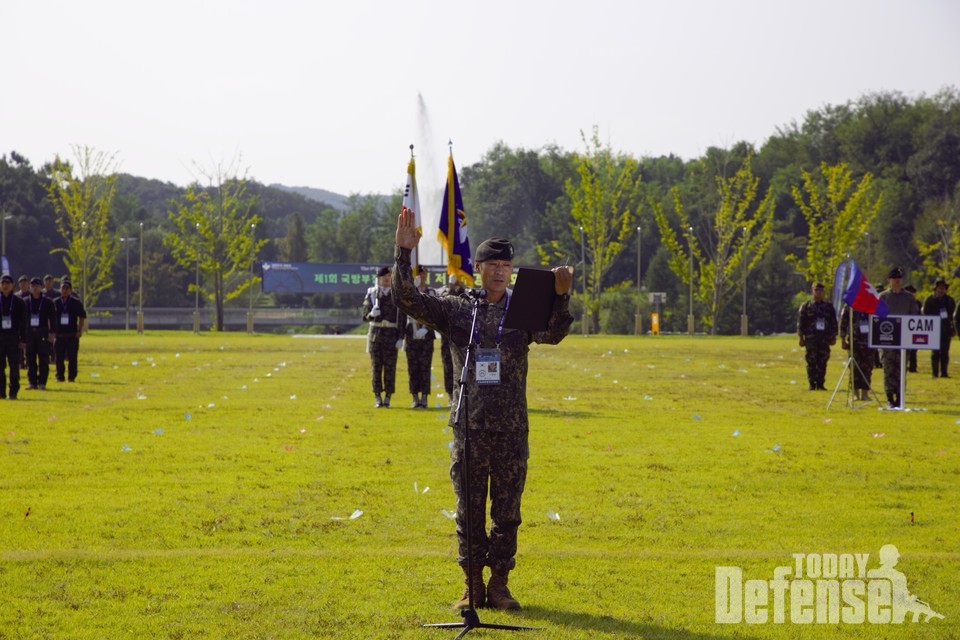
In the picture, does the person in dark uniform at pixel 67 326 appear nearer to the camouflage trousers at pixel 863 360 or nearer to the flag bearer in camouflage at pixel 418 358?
the flag bearer in camouflage at pixel 418 358

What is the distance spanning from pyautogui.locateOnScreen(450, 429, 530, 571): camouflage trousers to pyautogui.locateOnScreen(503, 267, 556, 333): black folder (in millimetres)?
653

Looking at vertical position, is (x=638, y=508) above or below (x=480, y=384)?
below

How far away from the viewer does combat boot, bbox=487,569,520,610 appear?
281 inches

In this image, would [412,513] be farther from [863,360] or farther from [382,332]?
[863,360]

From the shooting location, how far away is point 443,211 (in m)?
16.5

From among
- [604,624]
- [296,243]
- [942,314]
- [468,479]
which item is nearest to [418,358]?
[468,479]

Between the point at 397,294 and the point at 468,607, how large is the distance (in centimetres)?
186

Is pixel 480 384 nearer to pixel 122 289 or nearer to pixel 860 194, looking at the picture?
pixel 860 194

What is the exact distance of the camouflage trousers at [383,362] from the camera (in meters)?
19.9

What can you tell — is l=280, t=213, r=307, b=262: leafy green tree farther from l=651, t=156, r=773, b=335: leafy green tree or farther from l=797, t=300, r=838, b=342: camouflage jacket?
l=797, t=300, r=838, b=342: camouflage jacket

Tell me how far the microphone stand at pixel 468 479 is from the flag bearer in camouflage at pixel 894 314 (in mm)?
14760

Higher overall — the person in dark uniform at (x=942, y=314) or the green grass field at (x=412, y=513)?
the person in dark uniform at (x=942, y=314)

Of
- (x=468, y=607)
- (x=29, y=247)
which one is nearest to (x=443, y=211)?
(x=468, y=607)

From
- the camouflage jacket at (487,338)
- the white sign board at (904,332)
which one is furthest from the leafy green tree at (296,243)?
the camouflage jacket at (487,338)
